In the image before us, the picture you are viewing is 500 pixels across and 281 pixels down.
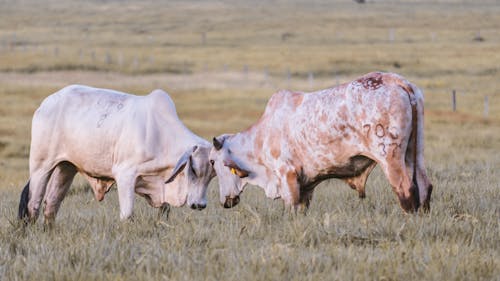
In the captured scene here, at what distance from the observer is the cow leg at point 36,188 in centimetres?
873

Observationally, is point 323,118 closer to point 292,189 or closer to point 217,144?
point 292,189

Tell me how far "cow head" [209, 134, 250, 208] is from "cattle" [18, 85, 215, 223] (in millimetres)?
281

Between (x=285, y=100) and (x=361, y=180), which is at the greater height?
(x=285, y=100)

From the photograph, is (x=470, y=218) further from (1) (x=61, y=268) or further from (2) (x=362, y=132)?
(1) (x=61, y=268)

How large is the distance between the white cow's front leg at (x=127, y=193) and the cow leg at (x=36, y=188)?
98cm

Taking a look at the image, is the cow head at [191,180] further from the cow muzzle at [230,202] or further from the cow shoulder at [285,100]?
the cow shoulder at [285,100]

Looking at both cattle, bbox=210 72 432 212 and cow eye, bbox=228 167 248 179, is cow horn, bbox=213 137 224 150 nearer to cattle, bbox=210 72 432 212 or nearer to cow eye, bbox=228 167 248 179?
cattle, bbox=210 72 432 212

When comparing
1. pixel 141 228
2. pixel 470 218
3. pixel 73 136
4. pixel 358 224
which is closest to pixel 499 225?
pixel 470 218

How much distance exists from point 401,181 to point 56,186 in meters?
3.42

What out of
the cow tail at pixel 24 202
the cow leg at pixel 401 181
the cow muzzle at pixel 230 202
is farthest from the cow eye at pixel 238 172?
the cow tail at pixel 24 202

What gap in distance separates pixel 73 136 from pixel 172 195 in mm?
1110

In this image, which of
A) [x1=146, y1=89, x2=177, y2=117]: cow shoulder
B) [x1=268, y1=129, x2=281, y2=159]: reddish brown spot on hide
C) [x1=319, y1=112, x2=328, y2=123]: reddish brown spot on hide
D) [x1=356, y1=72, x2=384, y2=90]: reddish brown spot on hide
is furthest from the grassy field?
[x1=356, y1=72, x2=384, y2=90]: reddish brown spot on hide

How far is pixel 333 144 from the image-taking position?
8195mm

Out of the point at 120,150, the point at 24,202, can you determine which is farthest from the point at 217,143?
the point at 24,202
